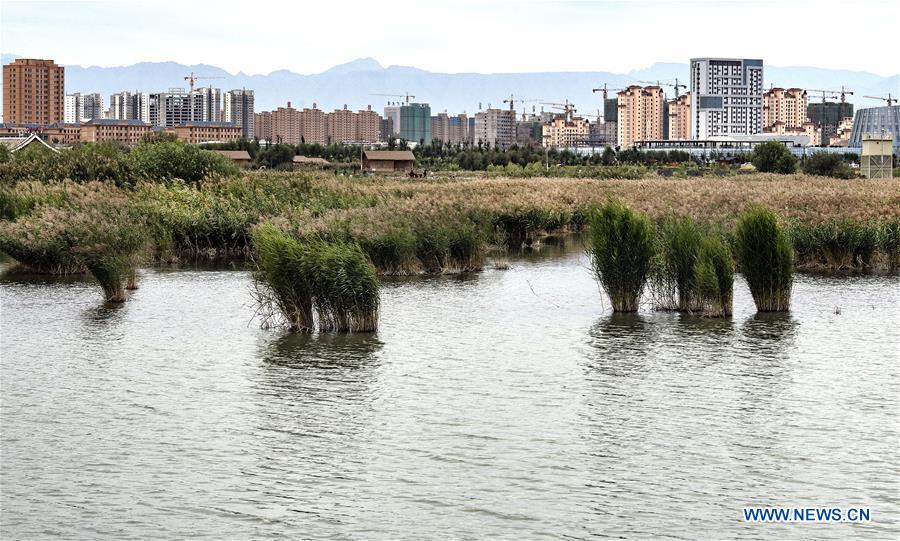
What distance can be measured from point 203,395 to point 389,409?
365 cm

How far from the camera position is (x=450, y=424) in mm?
19844

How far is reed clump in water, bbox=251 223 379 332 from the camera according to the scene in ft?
89.9

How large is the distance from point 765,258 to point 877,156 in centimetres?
7298

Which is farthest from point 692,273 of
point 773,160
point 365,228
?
point 773,160

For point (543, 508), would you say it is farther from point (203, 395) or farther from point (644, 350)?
point (644, 350)

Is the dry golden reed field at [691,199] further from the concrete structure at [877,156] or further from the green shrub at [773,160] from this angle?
the green shrub at [773,160]

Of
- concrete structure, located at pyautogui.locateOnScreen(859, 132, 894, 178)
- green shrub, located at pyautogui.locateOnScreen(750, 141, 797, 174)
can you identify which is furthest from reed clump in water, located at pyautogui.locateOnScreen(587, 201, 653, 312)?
green shrub, located at pyautogui.locateOnScreen(750, 141, 797, 174)

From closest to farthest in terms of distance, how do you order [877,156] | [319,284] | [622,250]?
[319,284] → [622,250] → [877,156]

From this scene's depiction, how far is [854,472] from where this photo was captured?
1702cm

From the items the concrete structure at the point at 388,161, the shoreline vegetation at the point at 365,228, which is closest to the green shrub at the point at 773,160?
the concrete structure at the point at 388,161

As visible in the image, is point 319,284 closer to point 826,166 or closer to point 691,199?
point 691,199

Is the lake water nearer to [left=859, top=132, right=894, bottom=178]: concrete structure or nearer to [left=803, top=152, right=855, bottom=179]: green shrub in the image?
[left=859, top=132, right=894, bottom=178]: concrete structure

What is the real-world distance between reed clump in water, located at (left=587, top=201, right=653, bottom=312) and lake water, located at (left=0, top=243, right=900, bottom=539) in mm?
700

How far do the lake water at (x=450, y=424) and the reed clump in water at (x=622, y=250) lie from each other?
27.6 inches
